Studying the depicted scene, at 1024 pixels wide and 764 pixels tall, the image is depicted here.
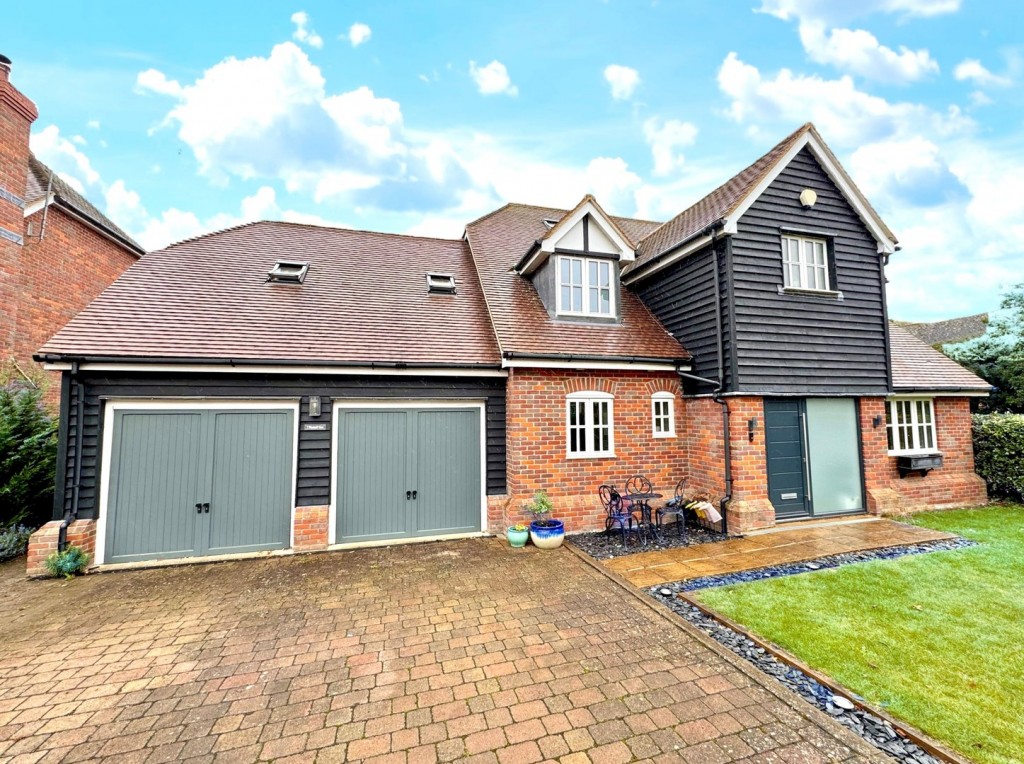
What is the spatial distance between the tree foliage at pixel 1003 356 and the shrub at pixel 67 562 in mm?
22273

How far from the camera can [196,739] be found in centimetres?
271

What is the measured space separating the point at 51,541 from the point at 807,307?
13612mm

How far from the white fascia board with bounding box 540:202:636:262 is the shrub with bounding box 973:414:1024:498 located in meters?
9.64

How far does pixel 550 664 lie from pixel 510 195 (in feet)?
42.9

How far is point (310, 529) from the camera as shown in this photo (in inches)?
262

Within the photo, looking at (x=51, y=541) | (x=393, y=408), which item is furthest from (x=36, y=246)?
(x=393, y=408)

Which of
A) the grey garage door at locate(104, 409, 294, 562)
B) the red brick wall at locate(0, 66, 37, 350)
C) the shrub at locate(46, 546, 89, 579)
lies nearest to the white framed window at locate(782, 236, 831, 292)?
the grey garage door at locate(104, 409, 294, 562)

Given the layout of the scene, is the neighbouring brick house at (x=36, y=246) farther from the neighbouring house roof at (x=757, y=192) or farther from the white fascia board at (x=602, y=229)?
the neighbouring house roof at (x=757, y=192)

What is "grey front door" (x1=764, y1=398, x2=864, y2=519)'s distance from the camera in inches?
302

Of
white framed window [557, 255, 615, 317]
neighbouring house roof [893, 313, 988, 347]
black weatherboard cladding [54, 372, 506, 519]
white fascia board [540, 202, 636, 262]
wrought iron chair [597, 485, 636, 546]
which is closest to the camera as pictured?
black weatherboard cladding [54, 372, 506, 519]

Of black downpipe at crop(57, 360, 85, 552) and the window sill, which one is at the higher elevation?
the window sill

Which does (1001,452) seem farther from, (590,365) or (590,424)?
(590,365)

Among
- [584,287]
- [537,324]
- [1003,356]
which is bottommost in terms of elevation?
[1003,356]

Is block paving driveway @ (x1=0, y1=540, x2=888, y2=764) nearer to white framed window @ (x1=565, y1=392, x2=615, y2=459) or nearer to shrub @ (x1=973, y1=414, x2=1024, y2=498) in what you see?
white framed window @ (x1=565, y1=392, x2=615, y2=459)
